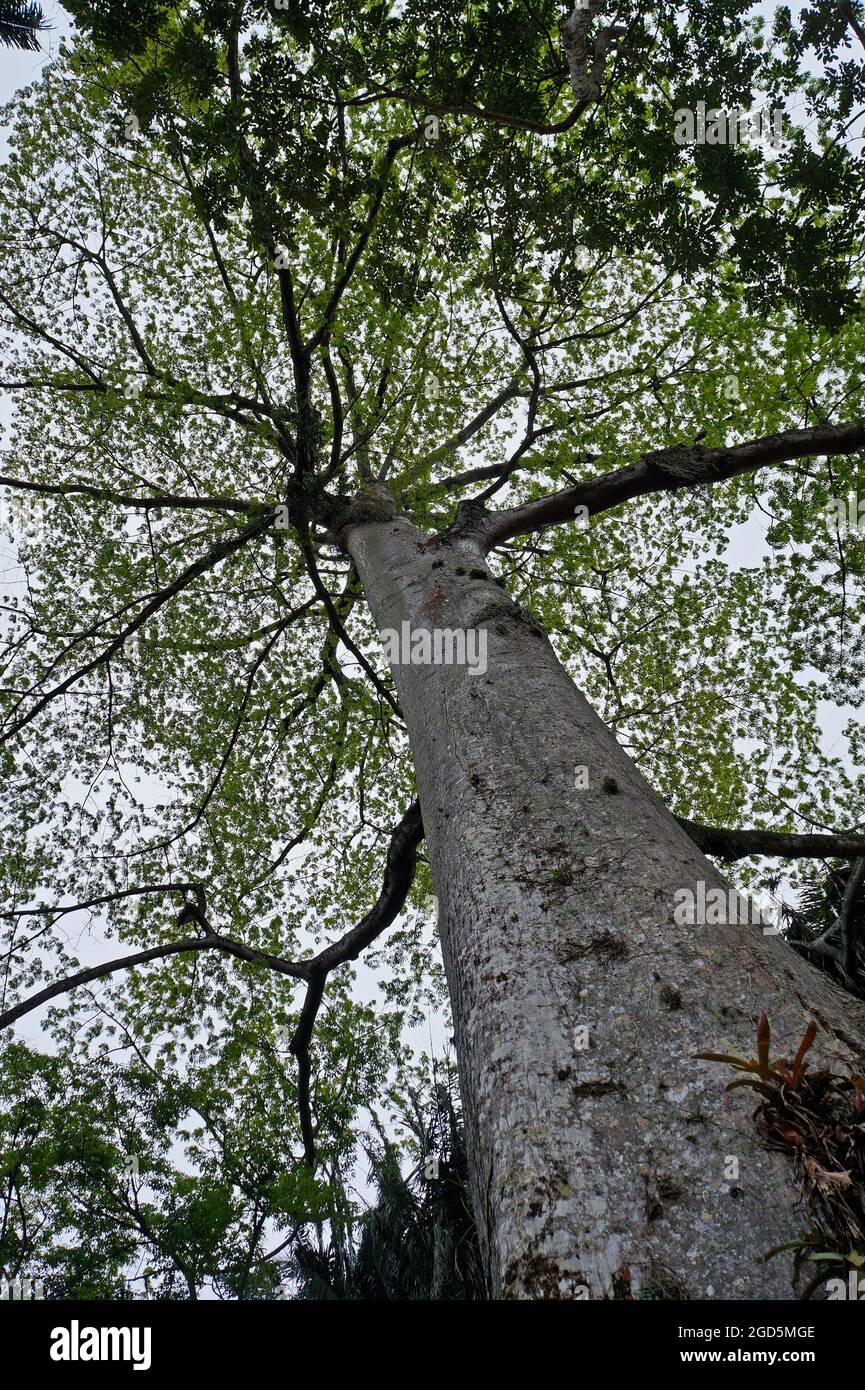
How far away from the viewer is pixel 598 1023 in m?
1.65

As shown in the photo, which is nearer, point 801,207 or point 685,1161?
point 685,1161

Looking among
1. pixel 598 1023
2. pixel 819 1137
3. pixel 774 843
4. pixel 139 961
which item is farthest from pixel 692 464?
pixel 139 961

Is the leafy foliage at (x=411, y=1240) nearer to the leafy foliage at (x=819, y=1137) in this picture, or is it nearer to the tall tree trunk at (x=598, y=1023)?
the tall tree trunk at (x=598, y=1023)

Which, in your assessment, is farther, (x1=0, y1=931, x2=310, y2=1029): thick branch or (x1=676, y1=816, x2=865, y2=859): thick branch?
(x1=0, y1=931, x2=310, y2=1029): thick branch

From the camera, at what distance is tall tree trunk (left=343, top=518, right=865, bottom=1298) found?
1283mm

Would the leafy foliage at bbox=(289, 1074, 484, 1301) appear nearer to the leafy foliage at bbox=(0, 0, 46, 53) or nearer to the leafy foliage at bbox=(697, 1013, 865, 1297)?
the leafy foliage at bbox=(697, 1013, 865, 1297)

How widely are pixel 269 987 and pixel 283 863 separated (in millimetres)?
1293

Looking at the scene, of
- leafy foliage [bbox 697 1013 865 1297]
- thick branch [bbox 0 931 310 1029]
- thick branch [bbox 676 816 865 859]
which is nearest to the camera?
leafy foliage [bbox 697 1013 865 1297]

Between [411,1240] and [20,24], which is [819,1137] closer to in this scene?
[411,1240]

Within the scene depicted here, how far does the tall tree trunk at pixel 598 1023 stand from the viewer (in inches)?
50.5

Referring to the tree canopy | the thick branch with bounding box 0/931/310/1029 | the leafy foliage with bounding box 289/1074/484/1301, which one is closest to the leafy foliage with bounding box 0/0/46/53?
the tree canopy
